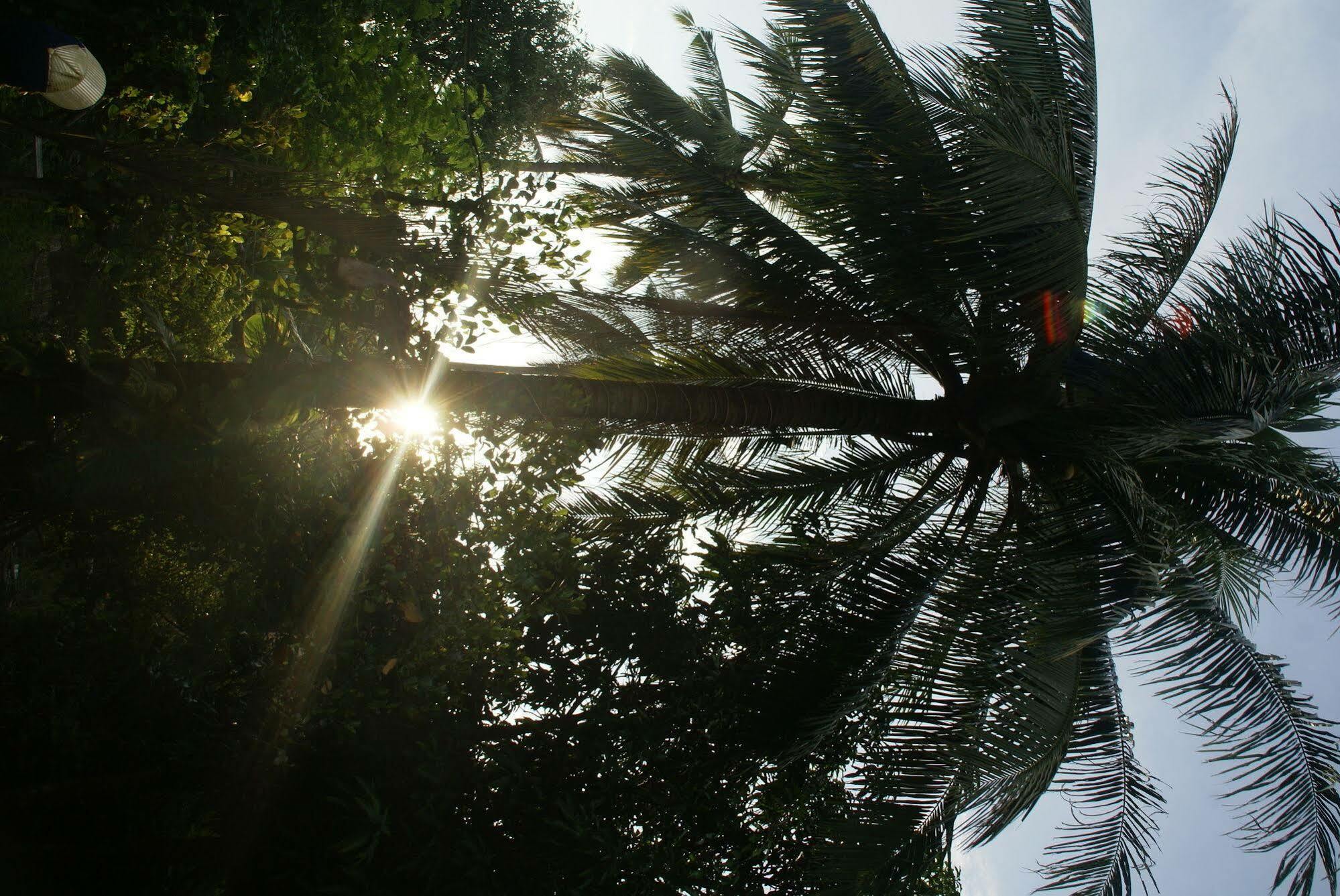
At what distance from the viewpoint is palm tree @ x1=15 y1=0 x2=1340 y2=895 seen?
5617 millimetres

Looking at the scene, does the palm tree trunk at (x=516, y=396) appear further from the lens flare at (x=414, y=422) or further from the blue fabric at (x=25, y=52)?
the blue fabric at (x=25, y=52)

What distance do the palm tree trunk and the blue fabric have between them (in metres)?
1.87

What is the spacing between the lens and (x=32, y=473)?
5.89 meters

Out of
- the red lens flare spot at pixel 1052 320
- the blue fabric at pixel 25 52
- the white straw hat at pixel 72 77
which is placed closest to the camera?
the blue fabric at pixel 25 52

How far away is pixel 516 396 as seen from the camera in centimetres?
572

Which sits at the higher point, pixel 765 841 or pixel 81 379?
pixel 81 379

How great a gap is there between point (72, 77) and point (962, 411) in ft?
22.3

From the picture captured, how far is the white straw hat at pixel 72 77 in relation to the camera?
546cm

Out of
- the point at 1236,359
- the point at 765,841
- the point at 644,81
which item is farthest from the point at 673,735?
the point at 644,81

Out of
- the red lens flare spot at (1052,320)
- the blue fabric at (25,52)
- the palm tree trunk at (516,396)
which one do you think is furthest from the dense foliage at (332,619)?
the red lens flare spot at (1052,320)

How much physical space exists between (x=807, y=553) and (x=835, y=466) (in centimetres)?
87

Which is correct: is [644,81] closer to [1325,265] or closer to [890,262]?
[890,262]

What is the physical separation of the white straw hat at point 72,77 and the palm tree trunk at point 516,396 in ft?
6.29

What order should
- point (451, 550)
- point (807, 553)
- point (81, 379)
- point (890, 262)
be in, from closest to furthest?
point (81, 379) < point (451, 550) < point (890, 262) < point (807, 553)
